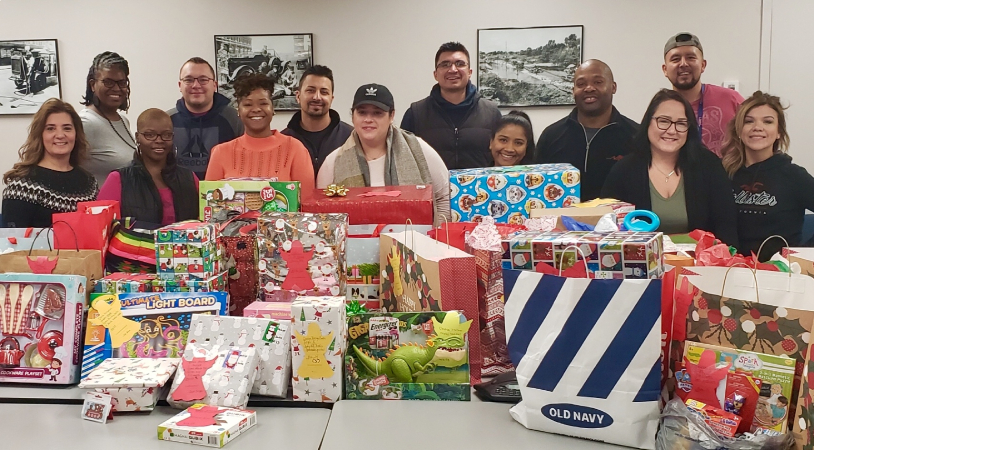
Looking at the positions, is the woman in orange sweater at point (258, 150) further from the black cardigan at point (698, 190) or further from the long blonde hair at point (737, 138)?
the long blonde hair at point (737, 138)

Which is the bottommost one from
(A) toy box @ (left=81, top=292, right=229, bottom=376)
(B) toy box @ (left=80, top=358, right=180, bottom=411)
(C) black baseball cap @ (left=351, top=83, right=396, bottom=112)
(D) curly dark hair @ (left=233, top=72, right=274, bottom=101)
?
(B) toy box @ (left=80, top=358, right=180, bottom=411)

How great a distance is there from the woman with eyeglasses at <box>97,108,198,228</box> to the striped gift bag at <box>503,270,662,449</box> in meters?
2.48

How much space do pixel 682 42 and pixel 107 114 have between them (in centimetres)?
310

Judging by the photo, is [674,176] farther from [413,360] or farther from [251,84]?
[251,84]

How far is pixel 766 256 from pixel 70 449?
2934mm

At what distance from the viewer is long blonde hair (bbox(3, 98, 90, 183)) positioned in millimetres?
3408

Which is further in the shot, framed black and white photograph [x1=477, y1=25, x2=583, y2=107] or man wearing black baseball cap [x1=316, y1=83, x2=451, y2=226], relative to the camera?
framed black and white photograph [x1=477, y1=25, x2=583, y2=107]

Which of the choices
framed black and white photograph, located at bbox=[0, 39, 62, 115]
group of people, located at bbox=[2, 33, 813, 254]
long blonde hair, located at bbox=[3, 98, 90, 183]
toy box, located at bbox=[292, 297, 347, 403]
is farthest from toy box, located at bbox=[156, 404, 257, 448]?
framed black and white photograph, located at bbox=[0, 39, 62, 115]

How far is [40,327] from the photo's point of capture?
185cm

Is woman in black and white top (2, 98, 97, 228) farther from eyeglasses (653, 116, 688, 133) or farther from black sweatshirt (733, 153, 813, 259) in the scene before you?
black sweatshirt (733, 153, 813, 259)

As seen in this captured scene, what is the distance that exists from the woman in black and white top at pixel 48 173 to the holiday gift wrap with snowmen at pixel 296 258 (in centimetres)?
196

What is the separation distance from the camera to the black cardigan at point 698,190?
133 inches

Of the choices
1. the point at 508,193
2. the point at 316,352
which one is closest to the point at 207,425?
the point at 316,352

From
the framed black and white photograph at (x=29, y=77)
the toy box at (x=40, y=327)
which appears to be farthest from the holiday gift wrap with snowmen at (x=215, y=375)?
the framed black and white photograph at (x=29, y=77)
